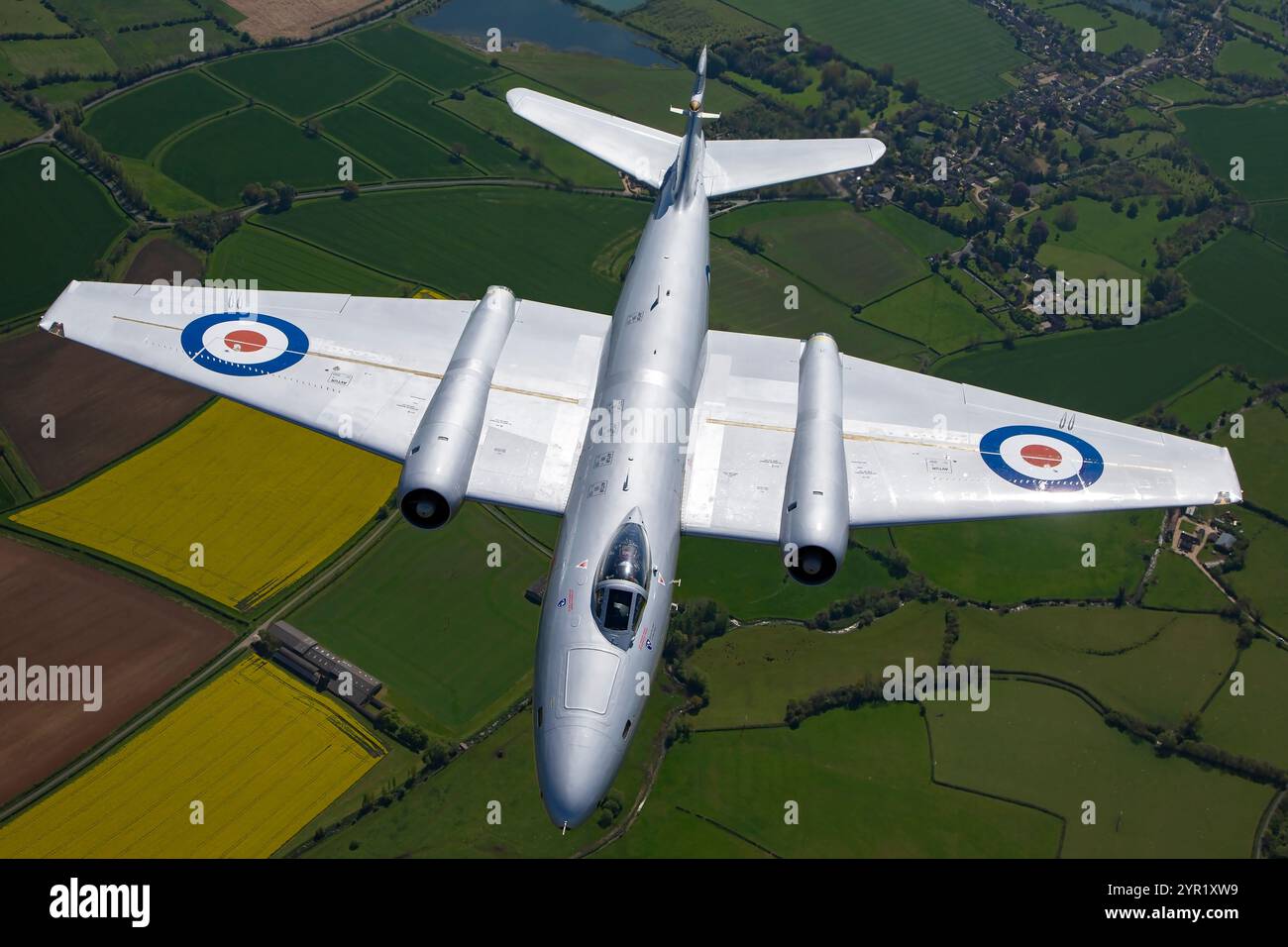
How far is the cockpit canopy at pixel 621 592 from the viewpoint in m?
28.7

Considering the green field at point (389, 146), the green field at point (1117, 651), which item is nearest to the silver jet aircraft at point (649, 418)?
the green field at point (1117, 651)

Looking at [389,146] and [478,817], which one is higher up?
[389,146]

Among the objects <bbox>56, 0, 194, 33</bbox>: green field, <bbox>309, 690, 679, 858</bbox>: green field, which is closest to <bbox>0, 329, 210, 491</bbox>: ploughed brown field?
<bbox>309, 690, 679, 858</bbox>: green field

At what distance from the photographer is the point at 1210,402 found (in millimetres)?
59000

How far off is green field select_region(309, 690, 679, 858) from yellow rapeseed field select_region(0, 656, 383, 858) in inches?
81.7

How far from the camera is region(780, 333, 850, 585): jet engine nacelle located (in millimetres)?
31609

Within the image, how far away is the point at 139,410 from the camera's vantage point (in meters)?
51.4

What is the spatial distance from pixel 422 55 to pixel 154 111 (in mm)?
17926

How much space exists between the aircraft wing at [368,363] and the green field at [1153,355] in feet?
90.1

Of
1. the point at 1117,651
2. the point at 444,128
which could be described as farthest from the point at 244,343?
the point at 444,128

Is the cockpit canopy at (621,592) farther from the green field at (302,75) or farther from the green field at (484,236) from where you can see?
the green field at (302,75)

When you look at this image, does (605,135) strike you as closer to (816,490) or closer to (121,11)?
(816,490)

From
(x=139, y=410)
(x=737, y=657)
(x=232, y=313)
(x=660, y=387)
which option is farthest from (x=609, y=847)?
(x=139, y=410)

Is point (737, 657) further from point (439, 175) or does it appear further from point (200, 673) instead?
point (439, 175)
